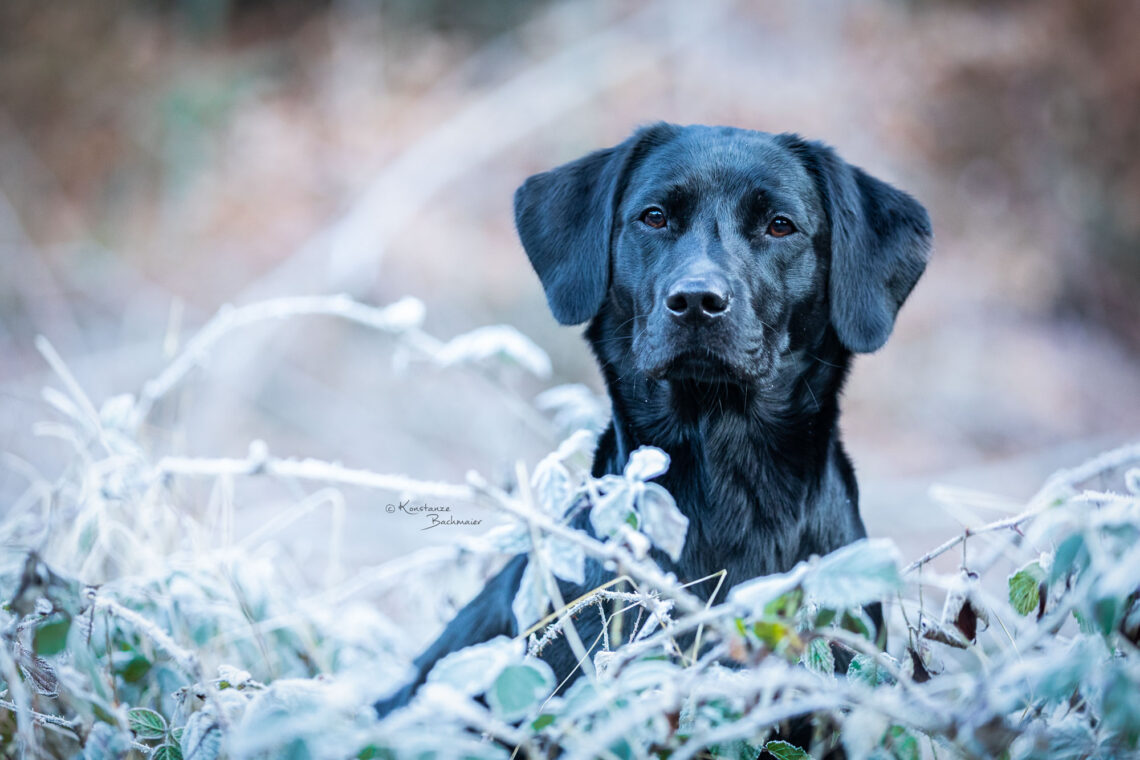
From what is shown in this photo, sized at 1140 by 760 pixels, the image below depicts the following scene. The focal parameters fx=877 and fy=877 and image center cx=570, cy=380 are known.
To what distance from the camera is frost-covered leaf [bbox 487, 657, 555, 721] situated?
3.89 feet

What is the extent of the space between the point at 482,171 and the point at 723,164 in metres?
6.63

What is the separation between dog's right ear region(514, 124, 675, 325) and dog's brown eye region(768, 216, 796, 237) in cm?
42

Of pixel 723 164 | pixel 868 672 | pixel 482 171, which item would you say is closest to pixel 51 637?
pixel 868 672

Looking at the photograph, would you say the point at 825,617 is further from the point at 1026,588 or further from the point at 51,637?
the point at 51,637

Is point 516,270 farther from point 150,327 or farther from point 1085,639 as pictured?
point 1085,639

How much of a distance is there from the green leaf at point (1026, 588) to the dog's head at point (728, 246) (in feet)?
2.45

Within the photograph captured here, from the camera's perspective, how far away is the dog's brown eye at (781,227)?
7.41ft

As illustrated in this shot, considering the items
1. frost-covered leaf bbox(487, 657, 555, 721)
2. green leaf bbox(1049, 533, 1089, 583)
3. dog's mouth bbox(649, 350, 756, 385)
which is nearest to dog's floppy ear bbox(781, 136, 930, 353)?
dog's mouth bbox(649, 350, 756, 385)

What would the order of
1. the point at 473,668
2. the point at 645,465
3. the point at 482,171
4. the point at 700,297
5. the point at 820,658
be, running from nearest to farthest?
the point at 473,668 < the point at 645,465 < the point at 820,658 < the point at 700,297 < the point at 482,171

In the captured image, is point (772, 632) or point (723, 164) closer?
point (772, 632)

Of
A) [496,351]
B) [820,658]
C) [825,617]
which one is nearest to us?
[825,617]

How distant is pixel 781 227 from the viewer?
226cm

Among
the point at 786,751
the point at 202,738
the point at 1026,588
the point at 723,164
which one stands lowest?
the point at 202,738

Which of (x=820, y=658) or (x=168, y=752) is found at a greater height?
(x=820, y=658)
